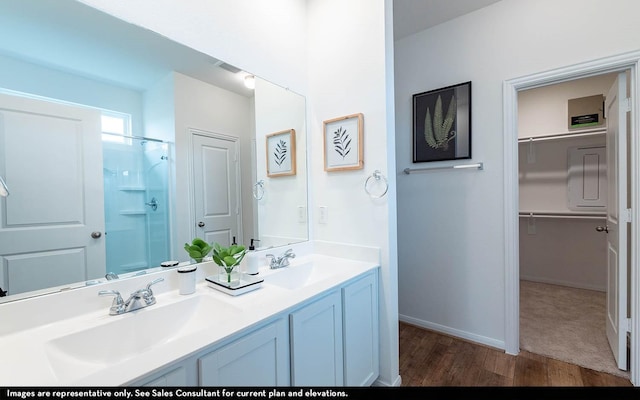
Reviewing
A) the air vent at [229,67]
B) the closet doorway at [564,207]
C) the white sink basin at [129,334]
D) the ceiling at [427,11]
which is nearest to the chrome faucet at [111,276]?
the white sink basin at [129,334]

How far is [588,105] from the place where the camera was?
125 inches

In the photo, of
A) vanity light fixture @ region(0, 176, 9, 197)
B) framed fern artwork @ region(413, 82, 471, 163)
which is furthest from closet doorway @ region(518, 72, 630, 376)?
vanity light fixture @ region(0, 176, 9, 197)

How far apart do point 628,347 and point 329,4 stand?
3.19 metres

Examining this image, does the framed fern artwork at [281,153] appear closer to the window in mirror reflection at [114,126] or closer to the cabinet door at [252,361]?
the window in mirror reflection at [114,126]

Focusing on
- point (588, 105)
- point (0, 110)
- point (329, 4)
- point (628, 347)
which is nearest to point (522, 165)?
point (588, 105)

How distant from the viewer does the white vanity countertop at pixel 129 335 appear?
71cm

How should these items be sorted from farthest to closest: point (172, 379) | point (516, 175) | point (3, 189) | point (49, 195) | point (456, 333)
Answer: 1. point (456, 333)
2. point (516, 175)
3. point (49, 195)
4. point (3, 189)
5. point (172, 379)

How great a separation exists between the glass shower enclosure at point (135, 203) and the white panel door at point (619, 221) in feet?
9.14

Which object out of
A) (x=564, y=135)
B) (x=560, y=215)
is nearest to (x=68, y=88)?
(x=564, y=135)

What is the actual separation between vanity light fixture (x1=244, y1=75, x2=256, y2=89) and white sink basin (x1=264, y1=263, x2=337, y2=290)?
3.76 ft

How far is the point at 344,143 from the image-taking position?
1.91 m

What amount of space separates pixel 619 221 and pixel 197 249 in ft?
8.74

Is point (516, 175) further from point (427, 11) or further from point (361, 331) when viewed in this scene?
point (361, 331)
